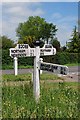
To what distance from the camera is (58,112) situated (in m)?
3.87

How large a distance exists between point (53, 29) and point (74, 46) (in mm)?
10988

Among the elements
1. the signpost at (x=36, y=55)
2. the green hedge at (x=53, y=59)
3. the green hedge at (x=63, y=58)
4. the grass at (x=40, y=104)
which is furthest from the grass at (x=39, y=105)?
the green hedge at (x=63, y=58)

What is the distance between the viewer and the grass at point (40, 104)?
3.78 m

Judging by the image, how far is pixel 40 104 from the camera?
13.8 ft

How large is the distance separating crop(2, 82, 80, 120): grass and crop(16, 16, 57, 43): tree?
30.3 m

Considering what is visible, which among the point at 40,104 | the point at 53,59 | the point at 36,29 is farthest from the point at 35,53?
the point at 36,29

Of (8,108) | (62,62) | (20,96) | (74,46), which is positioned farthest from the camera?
(74,46)

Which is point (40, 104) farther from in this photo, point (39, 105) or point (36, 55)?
point (36, 55)

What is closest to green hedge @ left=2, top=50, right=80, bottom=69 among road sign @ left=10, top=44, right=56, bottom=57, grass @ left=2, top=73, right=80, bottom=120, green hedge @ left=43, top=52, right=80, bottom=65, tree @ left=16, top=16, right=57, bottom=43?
green hedge @ left=43, top=52, right=80, bottom=65

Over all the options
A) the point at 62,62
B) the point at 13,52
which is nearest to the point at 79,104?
the point at 13,52

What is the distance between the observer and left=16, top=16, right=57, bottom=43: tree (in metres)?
35.9

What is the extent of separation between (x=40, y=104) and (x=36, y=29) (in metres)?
32.9

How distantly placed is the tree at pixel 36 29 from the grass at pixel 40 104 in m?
30.3

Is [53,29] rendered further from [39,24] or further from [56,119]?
[56,119]
